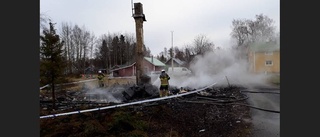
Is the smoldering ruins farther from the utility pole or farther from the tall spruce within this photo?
the utility pole

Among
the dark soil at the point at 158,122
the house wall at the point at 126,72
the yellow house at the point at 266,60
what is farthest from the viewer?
the house wall at the point at 126,72

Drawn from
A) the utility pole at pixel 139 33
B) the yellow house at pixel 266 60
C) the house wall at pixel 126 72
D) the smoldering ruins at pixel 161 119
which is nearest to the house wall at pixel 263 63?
the yellow house at pixel 266 60

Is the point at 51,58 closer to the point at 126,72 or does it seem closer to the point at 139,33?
the point at 139,33

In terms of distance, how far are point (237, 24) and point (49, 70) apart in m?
58.8

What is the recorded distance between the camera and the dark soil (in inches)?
228

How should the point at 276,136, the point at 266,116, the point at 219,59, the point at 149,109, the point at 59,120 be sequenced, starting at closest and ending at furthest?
the point at 276,136
the point at 59,120
the point at 266,116
the point at 149,109
the point at 219,59

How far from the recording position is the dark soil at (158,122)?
5781mm

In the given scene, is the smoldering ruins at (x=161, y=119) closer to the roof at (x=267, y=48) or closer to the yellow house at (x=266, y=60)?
the yellow house at (x=266, y=60)

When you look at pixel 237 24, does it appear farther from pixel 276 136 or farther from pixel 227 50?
pixel 276 136

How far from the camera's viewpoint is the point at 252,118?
7203 millimetres

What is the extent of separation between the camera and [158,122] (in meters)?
6.95

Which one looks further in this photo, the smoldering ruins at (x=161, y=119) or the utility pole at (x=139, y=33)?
the utility pole at (x=139, y=33)

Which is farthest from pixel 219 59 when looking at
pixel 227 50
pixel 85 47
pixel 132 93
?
pixel 85 47

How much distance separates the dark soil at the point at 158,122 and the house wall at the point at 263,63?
1946cm
